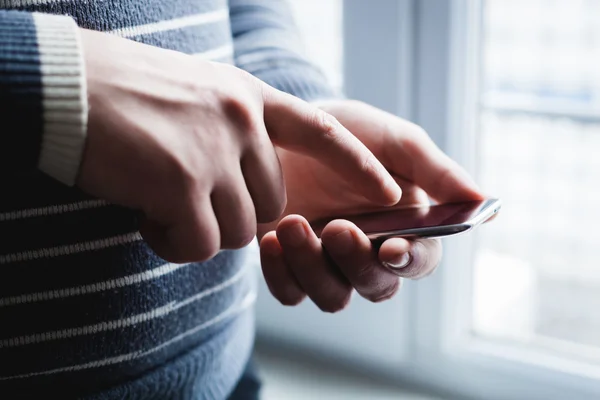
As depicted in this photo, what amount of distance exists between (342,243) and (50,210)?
0.19m

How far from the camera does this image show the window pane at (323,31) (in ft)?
3.26

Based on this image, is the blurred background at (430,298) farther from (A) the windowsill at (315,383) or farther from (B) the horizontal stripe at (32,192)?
(B) the horizontal stripe at (32,192)

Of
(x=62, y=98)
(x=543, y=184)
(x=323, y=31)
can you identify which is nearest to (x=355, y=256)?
(x=62, y=98)

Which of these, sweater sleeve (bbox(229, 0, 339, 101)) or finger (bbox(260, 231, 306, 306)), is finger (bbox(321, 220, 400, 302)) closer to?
finger (bbox(260, 231, 306, 306))

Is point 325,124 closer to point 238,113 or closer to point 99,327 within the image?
point 238,113

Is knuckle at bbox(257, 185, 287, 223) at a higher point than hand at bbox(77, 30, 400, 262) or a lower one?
lower

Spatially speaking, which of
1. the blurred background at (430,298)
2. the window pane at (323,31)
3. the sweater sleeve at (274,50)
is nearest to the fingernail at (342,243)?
the sweater sleeve at (274,50)

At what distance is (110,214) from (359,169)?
171 millimetres

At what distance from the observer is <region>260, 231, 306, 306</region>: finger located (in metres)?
0.53

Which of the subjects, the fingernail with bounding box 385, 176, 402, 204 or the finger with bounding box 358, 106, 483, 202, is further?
the finger with bounding box 358, 106, 483, 202

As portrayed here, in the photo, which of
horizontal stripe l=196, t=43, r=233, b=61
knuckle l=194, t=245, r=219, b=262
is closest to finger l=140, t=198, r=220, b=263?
knuckle l=194, t=245, r=219, b=262

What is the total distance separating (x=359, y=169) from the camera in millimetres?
455

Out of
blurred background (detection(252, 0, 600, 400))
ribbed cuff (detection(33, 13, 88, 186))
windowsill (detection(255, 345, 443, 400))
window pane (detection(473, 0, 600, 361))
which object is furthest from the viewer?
window pane (detection(473, 0, 600, 361))

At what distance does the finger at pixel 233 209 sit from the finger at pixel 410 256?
120 mm
